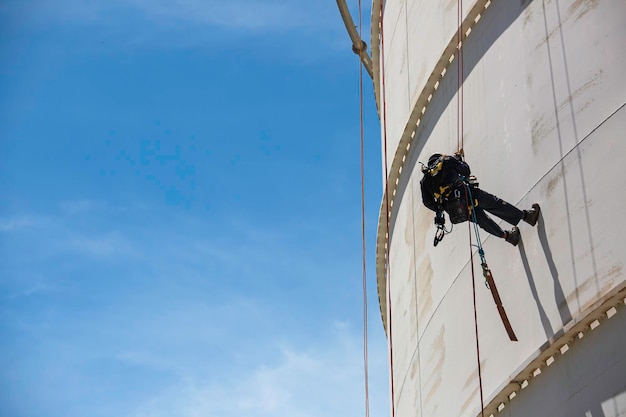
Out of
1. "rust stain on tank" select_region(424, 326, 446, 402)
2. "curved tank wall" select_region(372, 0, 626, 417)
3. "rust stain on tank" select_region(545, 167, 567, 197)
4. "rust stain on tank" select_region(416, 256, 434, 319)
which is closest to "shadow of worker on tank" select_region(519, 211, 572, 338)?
"curved tank wall" select_region(372, 0, 626, 417)

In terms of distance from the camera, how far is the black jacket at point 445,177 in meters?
9.59

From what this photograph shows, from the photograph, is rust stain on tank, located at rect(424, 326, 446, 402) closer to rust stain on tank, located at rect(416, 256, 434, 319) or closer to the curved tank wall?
the curved tank wall

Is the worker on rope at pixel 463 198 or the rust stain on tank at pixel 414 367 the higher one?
the rust stain on tank at pixel 414 367

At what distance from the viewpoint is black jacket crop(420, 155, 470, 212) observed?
31.4 feet

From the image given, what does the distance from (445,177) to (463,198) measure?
0.86 ft

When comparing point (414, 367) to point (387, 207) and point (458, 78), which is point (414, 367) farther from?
point (458, 78)

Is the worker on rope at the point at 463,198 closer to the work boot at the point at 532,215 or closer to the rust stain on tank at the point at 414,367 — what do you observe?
the work boot at the point at 532,215

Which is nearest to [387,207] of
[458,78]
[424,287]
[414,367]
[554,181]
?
[424,287]

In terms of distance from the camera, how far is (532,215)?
925 centimetres

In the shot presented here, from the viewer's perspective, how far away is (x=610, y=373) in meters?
7.86

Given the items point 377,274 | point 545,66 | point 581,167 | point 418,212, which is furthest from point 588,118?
point 377,274

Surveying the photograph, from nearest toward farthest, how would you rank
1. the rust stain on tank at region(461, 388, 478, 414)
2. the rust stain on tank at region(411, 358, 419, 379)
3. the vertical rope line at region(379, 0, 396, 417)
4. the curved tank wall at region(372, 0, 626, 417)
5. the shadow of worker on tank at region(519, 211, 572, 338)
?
the curved tank wall at region(372, 0, 626, 417), the shadow of worker on tank at region(519, 211, 572, 338), the rust stain on tank at region(461, 388, 478, 414), the rust stain on tank at region(411, 358, 419, 379), the vertical rope line at region(379, 0, 396, 417)

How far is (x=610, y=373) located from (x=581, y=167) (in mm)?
1798

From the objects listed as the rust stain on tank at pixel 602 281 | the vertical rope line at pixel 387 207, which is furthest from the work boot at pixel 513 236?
the vertical rope line at pixel 387 207
